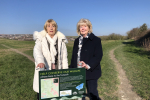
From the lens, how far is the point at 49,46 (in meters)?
2.62

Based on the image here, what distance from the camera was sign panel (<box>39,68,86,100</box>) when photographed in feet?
6.50

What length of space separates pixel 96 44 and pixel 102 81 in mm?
3612

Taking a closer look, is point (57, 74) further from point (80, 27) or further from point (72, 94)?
point (80, 27)

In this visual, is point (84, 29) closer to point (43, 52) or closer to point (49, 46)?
point (49, 46)

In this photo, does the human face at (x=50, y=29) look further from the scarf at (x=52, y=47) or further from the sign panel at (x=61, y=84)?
the sign panel at (x=61, y=84)

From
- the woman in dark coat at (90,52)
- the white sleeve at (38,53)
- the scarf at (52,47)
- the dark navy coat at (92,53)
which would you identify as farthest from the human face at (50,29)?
the dark navy coat at (92,53)

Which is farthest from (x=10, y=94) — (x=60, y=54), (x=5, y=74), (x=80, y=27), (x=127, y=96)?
(x=127, y=96)

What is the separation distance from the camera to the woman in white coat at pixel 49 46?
256cm

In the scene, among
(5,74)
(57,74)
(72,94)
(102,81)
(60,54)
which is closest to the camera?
(57,74)

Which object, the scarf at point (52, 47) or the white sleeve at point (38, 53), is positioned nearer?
the white sleeve at point (38, 53)

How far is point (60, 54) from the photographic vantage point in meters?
2.76

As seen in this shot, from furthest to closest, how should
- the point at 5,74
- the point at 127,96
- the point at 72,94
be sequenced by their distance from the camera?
1. the point at 5,74
2. the point at 127,96
3. the point at 72,94

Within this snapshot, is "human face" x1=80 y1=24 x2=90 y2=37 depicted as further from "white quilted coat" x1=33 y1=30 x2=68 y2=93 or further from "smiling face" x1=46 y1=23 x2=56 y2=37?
"smiling face" x1=46 y1=23 x2=56 y2=37

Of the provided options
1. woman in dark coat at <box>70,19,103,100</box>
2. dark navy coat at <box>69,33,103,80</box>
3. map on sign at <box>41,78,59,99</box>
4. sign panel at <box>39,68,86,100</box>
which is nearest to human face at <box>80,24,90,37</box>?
woman in dark coat at <box>70,19,103,100</box>
